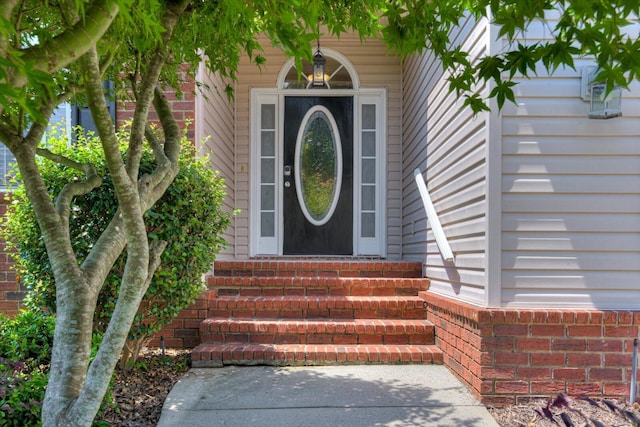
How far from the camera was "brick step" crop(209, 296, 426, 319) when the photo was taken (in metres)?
3.79

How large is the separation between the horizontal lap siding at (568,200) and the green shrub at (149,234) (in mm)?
2211

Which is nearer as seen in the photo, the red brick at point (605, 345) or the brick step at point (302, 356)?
the red brick at point (605, 345)

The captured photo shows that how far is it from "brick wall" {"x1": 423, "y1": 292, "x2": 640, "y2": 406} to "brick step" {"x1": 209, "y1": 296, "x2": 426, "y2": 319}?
3.91 ft

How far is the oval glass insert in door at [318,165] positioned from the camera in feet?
17.7

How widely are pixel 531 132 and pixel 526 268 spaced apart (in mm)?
875

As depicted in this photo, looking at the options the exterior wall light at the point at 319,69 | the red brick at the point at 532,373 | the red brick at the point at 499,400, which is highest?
the exterior wall light at the point at 319,69

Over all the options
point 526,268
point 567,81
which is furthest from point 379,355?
point 567,81

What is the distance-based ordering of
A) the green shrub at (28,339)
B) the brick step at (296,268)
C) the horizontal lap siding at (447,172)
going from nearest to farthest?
1. the green shrub at (28,339)
2. the horizontal lap siding at (447,172)
3. the brick step at (296,268)

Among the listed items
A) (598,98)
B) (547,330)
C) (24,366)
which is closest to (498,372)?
(547,330)

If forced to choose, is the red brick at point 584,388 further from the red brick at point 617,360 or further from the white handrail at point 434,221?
the white handrail at point 434,221

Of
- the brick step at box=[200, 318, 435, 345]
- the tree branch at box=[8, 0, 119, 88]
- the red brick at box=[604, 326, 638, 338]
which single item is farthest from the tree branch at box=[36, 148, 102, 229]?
the red brick at box=[604, 326, 638, 338]

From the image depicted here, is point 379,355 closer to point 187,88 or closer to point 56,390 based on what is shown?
point 56,390

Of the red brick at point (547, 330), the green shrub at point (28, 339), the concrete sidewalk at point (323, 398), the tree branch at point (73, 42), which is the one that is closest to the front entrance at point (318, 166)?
the concrete sidewalk at point (323, 398)

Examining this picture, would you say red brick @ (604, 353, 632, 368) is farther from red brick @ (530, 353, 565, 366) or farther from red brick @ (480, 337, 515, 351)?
red brick @ (480, 337, 515, 351)
